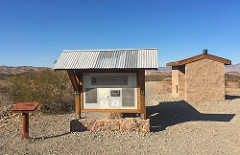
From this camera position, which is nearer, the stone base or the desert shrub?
the stone base

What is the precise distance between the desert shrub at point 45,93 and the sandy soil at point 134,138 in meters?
1.37

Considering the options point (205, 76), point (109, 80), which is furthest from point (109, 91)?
point (205, 76)

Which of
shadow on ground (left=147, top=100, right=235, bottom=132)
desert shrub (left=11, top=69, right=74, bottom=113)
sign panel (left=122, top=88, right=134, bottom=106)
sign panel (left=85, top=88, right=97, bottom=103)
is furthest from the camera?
desert shrub (left=11, top=69, right=74, bottom=113)

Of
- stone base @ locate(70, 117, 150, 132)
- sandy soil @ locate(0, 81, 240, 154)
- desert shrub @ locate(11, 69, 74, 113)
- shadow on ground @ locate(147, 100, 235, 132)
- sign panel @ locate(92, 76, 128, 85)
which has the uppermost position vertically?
sign panel @ locate(92, 76, 128, 85)

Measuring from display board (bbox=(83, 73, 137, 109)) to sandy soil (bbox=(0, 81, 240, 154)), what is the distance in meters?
1.18

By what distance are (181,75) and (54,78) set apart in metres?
10.3

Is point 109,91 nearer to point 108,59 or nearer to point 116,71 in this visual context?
point 116,71

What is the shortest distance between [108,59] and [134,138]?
10.7ft

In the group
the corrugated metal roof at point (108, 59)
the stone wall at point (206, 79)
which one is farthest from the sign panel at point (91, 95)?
the stone wall at point (206, 79)

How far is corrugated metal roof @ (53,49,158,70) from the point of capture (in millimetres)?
6105

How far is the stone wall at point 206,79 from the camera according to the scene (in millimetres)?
12164

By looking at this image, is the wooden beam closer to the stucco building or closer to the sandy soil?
the sandy soil

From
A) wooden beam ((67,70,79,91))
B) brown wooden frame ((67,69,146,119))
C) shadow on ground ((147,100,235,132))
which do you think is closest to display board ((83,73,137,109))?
brown wooden frame ((67,69,146,119))

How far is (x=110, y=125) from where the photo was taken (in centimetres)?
639
